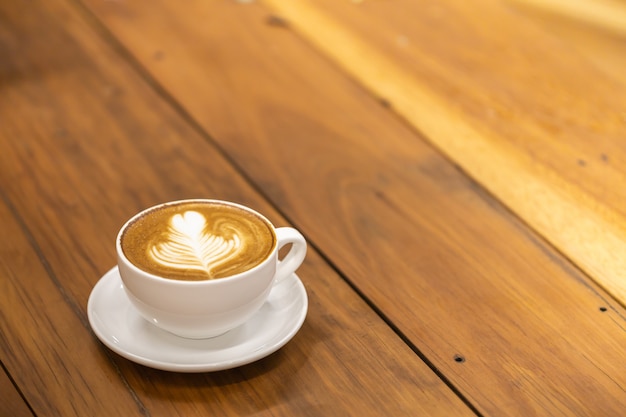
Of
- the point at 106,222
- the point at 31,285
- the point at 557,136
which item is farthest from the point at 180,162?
the point at 557,136

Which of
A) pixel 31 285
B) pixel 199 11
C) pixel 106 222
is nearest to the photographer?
pixel 31 285

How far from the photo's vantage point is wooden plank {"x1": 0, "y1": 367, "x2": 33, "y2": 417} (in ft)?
2.46

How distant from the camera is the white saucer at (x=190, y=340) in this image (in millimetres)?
792

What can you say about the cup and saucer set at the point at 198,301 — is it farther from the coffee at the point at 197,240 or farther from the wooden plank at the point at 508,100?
the wooden plank at the point at 508,100

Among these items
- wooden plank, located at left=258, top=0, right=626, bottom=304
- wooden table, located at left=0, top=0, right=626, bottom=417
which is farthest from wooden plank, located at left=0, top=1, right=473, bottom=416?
wooden plank, located at left=258, top=0, right=626, bottom=304

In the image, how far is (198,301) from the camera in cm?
77

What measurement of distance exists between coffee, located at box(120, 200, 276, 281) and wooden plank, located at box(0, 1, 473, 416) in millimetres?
98

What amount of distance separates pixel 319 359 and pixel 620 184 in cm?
55

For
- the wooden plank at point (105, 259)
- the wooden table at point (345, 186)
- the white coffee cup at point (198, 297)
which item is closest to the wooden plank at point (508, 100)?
the wooden table at point (345, 186)

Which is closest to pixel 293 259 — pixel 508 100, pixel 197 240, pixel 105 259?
pixel 197 240

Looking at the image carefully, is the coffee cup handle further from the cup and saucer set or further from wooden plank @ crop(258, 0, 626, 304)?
wooden plank @ crop(258, 0, 626, 304)

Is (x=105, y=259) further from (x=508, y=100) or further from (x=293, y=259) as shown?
(x=508, y=100)

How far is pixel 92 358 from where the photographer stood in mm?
815

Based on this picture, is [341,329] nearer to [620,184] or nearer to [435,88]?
[620,184]
